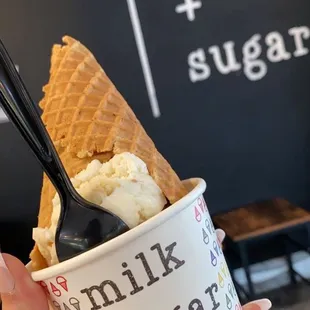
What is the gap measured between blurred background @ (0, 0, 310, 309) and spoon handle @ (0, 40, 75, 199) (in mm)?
2270

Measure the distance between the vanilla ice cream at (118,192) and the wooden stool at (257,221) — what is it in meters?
2.06

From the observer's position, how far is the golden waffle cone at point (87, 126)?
65cm

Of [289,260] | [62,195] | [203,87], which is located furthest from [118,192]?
Answer: [289,260]

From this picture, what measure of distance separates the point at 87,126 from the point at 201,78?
2247 millimetres

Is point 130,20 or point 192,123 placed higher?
point 130,20

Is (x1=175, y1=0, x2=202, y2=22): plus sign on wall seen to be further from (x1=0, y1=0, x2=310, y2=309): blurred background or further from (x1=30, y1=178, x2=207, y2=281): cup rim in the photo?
(x1=30, y1=178, x2=207, y2=281): cup rim

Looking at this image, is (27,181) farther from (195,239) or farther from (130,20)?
(195,239)

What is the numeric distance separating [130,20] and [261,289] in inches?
59.6

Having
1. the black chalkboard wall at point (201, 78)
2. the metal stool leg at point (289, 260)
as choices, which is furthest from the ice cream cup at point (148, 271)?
the metal stool leg at point (289, 260)

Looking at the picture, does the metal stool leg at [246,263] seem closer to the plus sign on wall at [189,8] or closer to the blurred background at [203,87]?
the blurred background at [203,87]

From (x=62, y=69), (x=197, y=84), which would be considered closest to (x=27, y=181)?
(x=197, y=84)

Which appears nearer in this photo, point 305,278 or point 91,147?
point 91,147

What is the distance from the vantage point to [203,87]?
9.51 feet

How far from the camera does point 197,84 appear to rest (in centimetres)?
289
